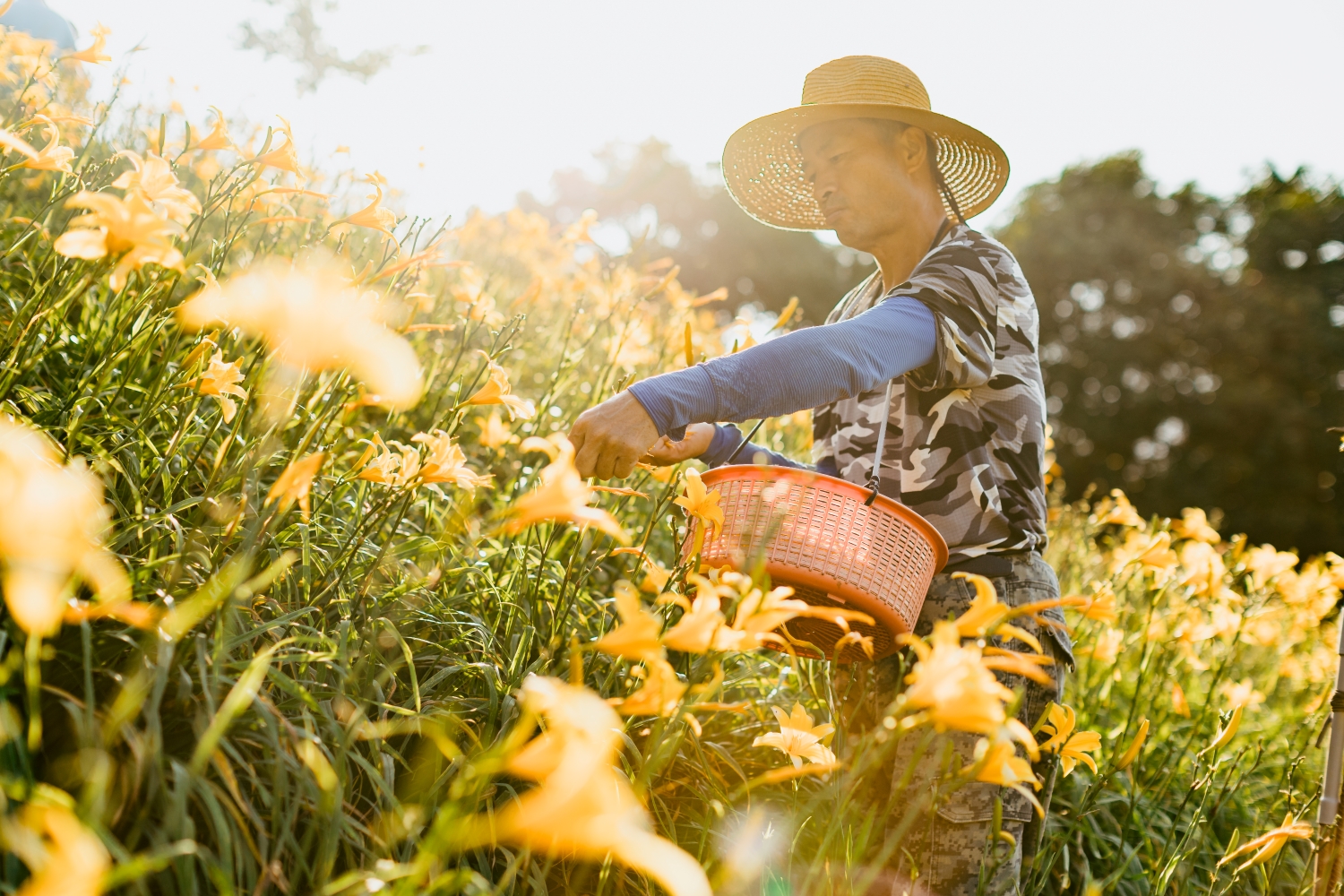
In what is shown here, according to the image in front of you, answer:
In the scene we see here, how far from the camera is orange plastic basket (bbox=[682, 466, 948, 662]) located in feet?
4.36

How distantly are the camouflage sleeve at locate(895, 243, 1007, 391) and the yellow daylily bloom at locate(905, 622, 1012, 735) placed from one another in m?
0.83

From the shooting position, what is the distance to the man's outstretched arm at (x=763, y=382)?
122 centimetres

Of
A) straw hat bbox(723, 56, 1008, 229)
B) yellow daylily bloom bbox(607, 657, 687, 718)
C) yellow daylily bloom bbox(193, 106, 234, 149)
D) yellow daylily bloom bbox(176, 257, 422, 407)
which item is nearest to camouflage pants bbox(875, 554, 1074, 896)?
yellow daylily bloom bbox(607, 657, 687, 718)

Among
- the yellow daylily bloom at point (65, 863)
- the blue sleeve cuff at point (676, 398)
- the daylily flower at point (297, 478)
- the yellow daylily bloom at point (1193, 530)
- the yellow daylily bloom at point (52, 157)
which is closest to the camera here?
the yellow daylily bloom at point (65, 863)

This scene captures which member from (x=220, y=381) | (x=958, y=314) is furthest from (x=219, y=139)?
(x=958, y=314)

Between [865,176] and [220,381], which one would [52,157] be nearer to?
[220,381]

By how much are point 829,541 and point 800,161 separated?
133cm

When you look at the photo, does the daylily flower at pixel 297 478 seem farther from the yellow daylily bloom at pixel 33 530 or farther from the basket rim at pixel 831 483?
the basket rim at pixel 831 483

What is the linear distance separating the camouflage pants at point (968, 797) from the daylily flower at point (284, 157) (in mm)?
1316

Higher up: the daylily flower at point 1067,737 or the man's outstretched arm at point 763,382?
the man's outstretched arm at point 763,382

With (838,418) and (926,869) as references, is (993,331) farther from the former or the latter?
(926,869)

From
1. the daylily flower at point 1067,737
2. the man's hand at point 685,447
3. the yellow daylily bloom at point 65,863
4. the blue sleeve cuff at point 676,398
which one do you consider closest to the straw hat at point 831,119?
the man's hand at point 685,447

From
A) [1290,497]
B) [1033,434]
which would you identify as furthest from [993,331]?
[1290,497]

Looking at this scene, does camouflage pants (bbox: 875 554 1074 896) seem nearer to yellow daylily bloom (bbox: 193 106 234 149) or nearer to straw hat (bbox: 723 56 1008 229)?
straw hat (bbox: 723 56 1008 229)
